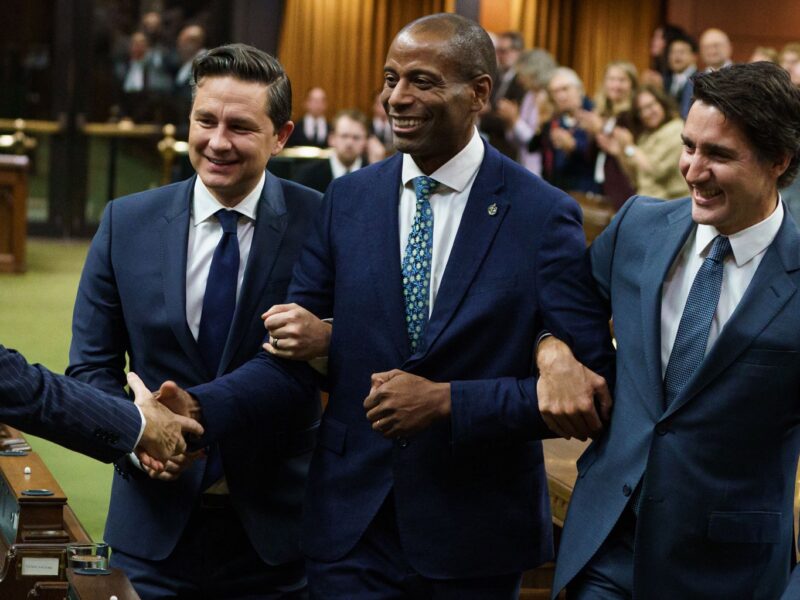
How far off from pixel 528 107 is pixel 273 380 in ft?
30.0

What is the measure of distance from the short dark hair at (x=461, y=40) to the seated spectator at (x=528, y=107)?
26.7ft

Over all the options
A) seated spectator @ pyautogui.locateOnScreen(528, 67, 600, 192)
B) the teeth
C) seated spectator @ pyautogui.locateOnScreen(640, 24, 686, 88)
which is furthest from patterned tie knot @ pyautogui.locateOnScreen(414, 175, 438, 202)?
seated spectator @ pyautogui.locateOnScreen(640, 24, 686, 88)

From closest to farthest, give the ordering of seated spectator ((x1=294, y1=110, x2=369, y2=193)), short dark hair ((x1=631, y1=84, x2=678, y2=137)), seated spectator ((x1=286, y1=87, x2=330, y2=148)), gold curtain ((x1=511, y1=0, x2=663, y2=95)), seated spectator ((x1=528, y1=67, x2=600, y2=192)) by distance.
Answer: short dark hair ((x1=631, y1=84, x2=678, y2=137)) → seated spectator ((x1=294, y1=110, x2=369, y2=193)) → seated spectator ((x1=528, y1=67, x2=600, y2=192)) → seated spectator ((x1=286, y1=87, x2=330, y2=148)) → gold curtain ((x1=511, y1=0, x2=663, y2=95))

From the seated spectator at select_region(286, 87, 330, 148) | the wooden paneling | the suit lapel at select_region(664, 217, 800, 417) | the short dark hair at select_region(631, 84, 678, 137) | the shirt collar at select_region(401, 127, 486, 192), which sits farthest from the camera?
the wooden paneling

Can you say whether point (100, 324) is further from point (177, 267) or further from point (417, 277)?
point (417, 277)

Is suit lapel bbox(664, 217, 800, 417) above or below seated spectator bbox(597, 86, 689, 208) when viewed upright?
above

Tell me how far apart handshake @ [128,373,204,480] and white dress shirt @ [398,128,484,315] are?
57cm

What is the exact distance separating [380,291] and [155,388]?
617 mm

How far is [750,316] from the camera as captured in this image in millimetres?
2658

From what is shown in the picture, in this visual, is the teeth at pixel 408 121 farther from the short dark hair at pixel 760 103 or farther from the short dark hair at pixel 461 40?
the short dark hair at pixel 760 103

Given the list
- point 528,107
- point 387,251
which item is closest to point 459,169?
point 387,251

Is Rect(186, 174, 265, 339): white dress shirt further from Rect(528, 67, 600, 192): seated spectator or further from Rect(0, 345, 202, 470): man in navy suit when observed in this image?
Rect(528, 67, 600, 192): seated spectator

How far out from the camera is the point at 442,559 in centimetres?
291

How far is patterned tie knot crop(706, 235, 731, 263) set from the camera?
274 centimetres
